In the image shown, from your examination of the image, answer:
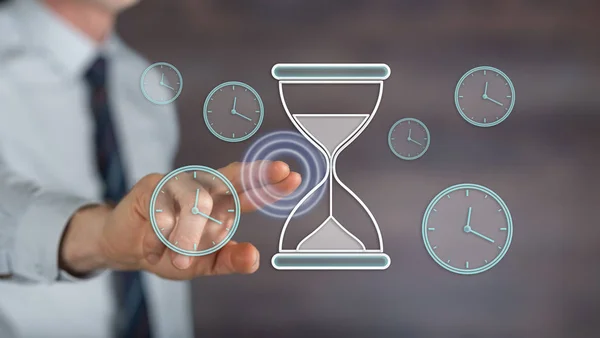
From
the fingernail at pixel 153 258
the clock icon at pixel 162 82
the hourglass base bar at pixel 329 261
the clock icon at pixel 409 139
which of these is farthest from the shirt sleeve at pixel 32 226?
the clock icon at pixel 409 139

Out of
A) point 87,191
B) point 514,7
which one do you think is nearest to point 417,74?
point 514,7

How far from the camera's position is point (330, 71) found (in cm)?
122

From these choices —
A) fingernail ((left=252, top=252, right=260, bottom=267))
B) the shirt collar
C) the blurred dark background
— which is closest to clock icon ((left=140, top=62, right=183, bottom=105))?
the blurred dark background

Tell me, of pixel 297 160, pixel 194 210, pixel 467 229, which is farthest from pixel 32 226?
pixel 467 229

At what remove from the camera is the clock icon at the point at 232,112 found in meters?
1.22

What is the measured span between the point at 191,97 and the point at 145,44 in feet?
0.51

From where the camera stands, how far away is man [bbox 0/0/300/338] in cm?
119

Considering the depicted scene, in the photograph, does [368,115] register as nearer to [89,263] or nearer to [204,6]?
[204,6]

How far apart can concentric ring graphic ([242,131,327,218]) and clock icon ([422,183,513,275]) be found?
259 millimetres

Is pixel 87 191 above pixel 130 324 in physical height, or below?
above

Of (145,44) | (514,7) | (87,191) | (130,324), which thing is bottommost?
(130,324)

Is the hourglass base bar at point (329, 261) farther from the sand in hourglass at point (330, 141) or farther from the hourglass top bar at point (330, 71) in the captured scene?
the hourglass top bar at point (330, 71)

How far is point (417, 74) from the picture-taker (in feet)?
4.01

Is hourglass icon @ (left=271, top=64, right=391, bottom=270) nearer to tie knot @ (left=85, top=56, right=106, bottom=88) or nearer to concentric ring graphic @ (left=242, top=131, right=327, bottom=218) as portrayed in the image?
concentric ring graphic @ (left=242, top=131, right=327, bottom=218)
